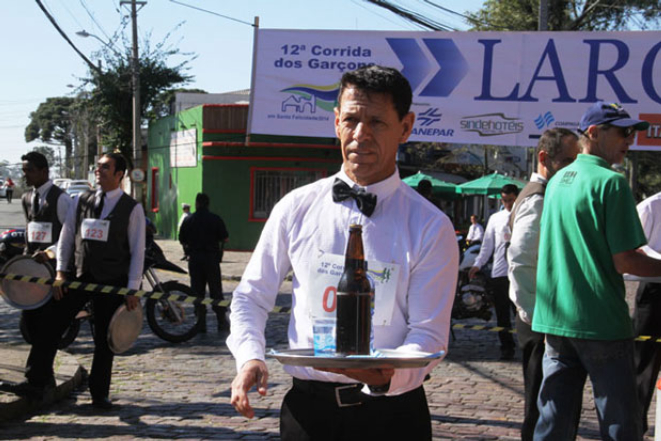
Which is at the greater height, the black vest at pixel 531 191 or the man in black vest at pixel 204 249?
the black vest at pixel 531 191

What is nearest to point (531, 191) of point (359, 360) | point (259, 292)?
point (259, 292)

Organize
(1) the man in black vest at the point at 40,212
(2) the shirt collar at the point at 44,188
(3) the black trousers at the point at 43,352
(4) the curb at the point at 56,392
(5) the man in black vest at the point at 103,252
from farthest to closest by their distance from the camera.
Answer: (2) the shirt collar at the point at 44,188, (1) the man in black vest at the point at 40,212, (5) the man in black vest at the point at 103,252, (3) the black trousers at the point at 43,352, (4) the curb at the point at 56,392

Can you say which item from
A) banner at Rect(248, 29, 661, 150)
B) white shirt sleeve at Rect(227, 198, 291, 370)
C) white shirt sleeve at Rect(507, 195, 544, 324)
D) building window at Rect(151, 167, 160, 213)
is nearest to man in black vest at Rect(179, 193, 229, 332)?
banner at Rect(248, 29, 661, 150)

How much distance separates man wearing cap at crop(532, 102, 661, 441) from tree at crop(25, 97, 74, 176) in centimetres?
11208

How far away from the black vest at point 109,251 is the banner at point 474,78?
152 inches

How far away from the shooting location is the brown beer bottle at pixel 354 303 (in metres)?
2.23

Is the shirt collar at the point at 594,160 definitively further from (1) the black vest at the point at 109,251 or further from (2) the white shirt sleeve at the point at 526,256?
(1) the black vest at the point at 109,251

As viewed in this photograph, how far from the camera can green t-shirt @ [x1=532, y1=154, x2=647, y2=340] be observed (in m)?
Result: 3.50

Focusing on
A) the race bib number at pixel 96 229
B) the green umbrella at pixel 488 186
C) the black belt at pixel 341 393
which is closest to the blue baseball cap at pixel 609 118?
the black belt at pixel 341 393

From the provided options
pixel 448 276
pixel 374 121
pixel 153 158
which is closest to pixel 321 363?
pixel 448 276

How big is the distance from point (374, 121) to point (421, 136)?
24.3ft

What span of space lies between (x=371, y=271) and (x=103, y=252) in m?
4.51

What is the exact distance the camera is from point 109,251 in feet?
21.2

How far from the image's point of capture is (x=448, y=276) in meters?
2.45
